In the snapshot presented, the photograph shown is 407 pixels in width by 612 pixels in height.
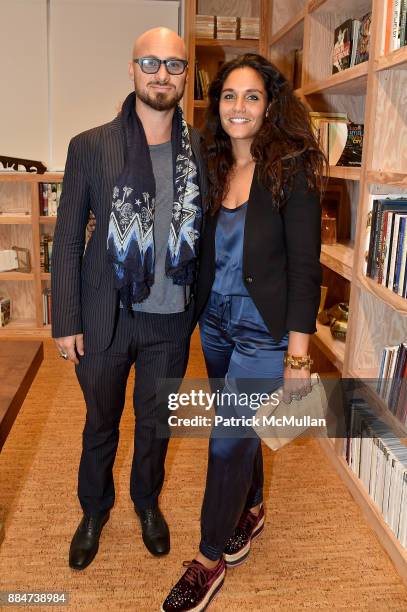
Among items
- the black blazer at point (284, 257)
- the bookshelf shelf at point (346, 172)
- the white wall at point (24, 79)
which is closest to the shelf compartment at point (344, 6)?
the bookshelf shelf at point (346, 172)

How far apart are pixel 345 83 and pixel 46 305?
253 cm

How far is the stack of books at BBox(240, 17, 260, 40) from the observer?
3.96 metres

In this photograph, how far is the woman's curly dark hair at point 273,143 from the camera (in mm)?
1513

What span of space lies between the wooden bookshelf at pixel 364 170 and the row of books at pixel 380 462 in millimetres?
33

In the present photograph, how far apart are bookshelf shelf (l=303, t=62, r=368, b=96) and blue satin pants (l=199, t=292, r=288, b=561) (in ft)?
3.83

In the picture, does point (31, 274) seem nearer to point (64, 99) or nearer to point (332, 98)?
point (64, 99)

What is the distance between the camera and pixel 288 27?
3406 mm

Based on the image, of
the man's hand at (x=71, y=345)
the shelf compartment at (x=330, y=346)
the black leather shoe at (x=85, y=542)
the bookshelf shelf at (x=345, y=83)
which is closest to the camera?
the man's hand at (x=71, y=345)

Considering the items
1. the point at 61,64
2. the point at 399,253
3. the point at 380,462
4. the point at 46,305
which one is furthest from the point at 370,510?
the point at 61,64

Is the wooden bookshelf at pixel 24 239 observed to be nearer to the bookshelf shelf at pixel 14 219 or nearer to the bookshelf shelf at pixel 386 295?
the bookshelf shelf at pixel 14 219

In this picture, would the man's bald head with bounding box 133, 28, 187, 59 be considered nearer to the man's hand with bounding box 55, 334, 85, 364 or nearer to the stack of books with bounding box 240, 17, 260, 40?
the man's hand with bounding box 55, 334, 85, 364

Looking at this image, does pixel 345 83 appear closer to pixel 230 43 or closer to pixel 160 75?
pixel 160 75

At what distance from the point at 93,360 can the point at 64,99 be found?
3009mm

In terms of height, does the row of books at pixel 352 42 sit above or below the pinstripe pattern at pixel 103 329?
Result: above
